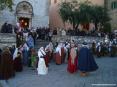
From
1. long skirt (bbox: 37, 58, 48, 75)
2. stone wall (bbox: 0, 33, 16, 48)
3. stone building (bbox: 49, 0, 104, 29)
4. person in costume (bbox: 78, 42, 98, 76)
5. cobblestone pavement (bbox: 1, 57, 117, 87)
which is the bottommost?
cobblestone pavement (bbox: 1, 57, 117, 87)

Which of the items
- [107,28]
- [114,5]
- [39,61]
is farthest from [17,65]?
[114,5]

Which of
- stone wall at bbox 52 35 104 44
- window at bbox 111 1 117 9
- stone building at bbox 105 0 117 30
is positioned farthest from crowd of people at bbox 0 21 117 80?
window at bbox 111 1 117 9

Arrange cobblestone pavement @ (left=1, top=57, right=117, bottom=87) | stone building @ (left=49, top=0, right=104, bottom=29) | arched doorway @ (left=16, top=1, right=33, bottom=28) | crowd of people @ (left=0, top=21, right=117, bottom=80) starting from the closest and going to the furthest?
cobblestone pavement @ (left=1, top=57, right=117, bottom=87) < crowd of people @ (left=0, top=21, right=117, bottom=80) < arched doorway @ (left=16, top=1, right=33, bottom=28) < stone building @ (left=49, top=0, right=104, bottom=29)

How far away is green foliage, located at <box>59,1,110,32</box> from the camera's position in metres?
52.9

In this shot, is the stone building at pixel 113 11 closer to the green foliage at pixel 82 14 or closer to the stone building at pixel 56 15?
the stone building at pixel 56 15

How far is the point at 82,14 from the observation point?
174 ft

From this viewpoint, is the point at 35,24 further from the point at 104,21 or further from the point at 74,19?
the point at 104,21

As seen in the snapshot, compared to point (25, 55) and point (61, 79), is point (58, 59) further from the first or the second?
point (61, 79)

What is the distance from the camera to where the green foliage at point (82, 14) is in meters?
52.9

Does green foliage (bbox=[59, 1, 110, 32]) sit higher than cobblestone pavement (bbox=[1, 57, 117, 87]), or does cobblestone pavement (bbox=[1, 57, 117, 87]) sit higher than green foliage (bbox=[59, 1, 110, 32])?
green foliage (bbox=[59, 1, 110, 32])

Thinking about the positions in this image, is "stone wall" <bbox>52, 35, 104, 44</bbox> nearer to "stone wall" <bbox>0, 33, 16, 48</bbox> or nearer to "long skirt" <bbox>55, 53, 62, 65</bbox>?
"stone wall" <bbox>0, 33, 16, 48</bbox>

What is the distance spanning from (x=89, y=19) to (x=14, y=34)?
56.6ft

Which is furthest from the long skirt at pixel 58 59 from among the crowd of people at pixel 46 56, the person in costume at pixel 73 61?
the person in costume at pixel 73 61

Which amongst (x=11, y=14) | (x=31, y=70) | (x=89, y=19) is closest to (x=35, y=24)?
(x=11, y=14)
